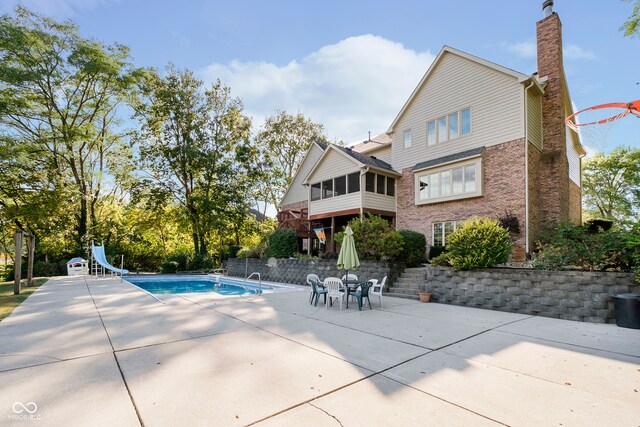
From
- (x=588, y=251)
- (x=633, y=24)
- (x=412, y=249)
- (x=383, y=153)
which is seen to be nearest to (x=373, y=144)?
(x=383, y=153)

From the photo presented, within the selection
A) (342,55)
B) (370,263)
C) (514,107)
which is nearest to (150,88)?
(342,55)

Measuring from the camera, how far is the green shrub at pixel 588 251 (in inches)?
286

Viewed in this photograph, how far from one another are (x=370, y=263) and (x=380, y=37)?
1021cm

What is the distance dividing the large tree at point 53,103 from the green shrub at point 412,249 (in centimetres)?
1898

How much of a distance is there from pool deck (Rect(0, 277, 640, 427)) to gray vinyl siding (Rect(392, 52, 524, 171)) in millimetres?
9754

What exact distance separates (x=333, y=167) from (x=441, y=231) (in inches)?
295

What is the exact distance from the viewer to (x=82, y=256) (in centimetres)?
2138

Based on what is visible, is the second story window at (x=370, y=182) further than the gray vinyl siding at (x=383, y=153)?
No

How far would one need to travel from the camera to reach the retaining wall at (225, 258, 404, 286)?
38.3 ft

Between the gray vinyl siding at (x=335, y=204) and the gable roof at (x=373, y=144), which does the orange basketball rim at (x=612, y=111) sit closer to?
the gray vinyl siding at (x=335, y=204)

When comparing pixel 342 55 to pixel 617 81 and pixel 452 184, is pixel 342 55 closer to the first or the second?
pixel 452 184

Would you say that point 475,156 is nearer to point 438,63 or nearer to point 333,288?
point 438,63

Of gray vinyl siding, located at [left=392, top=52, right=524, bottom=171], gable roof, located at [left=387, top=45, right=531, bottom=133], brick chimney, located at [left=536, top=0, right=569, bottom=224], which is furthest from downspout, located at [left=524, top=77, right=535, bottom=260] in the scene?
brick chimney, located at [left=536, top=0, right=569, bottom=224]

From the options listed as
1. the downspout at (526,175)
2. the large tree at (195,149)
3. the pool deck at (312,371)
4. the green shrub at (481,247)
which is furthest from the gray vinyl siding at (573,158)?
the large tree at (195,149)
